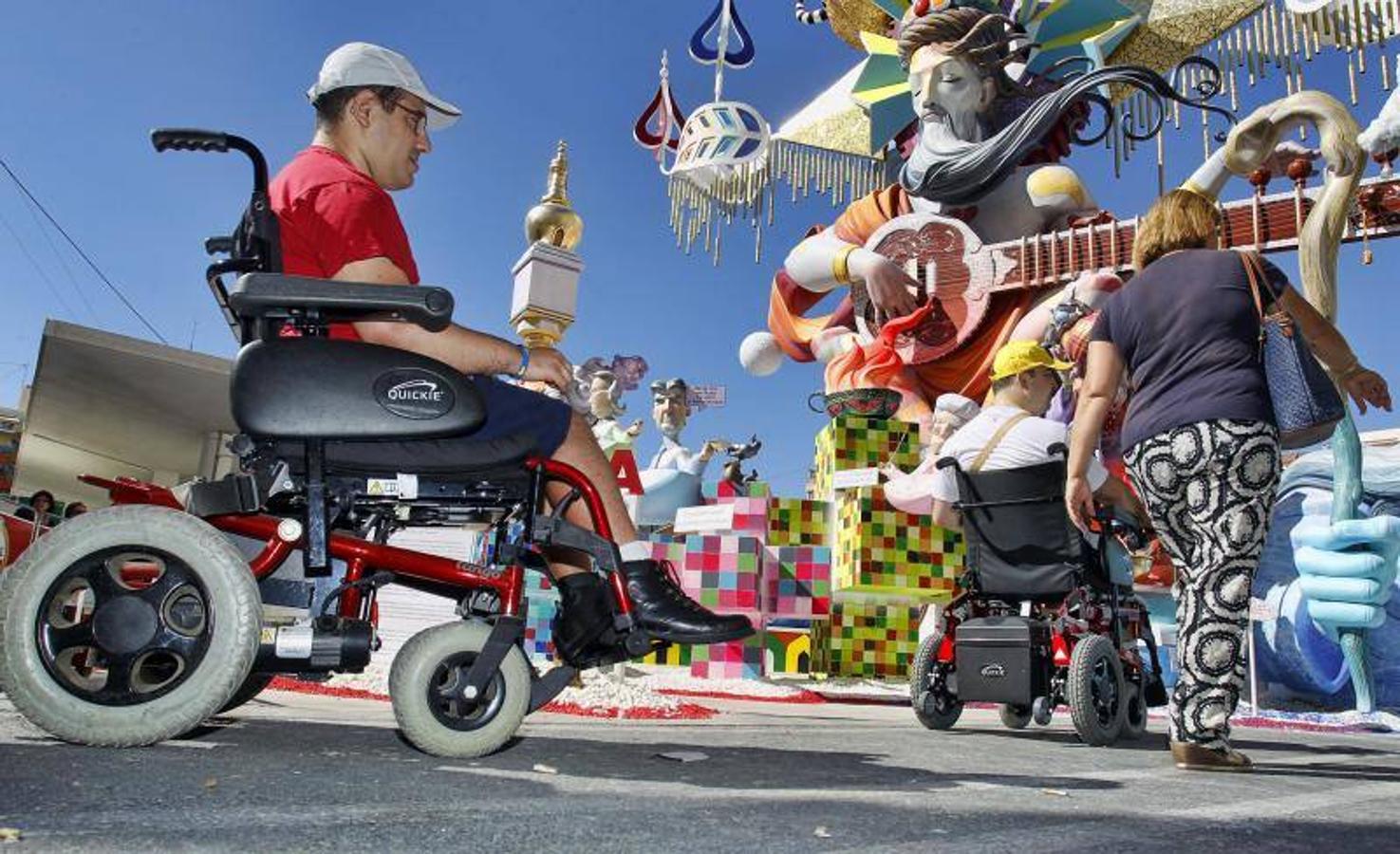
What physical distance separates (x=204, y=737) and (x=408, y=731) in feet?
1.32

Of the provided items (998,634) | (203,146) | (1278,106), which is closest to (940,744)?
(998,634)

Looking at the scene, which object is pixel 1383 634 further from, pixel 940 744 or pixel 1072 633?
pixel 940 744

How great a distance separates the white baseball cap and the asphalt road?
1183 millimetres

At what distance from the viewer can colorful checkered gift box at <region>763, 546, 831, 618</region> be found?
633 cm

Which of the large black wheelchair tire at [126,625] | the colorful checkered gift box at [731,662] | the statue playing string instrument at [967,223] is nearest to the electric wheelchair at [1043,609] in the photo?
the large black wheelchair tire at [126,625]

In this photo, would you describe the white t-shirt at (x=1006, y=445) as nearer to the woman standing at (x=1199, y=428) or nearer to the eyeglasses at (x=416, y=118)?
the woman standing at (x=1199, y=428)

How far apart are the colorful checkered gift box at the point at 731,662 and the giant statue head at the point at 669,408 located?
5318 mm

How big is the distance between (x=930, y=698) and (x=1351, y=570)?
11.7 feet

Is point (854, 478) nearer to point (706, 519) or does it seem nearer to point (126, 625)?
point (706, 519)

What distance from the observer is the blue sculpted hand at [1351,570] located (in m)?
5.27

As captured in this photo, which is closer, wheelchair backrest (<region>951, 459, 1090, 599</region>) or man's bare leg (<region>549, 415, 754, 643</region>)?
man's bare leg (<region>549, 415, 754, 643</region>)

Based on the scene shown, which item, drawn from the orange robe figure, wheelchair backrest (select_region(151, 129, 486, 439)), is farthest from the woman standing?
the orange robe figure

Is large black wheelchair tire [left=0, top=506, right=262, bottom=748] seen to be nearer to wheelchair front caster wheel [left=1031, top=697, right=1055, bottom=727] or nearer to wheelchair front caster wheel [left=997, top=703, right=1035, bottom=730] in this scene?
wheelchair front caster wheel [left=1031, top=697, right=1055, bottom=727]

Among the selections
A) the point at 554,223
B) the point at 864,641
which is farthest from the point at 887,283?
the point at 864,641
